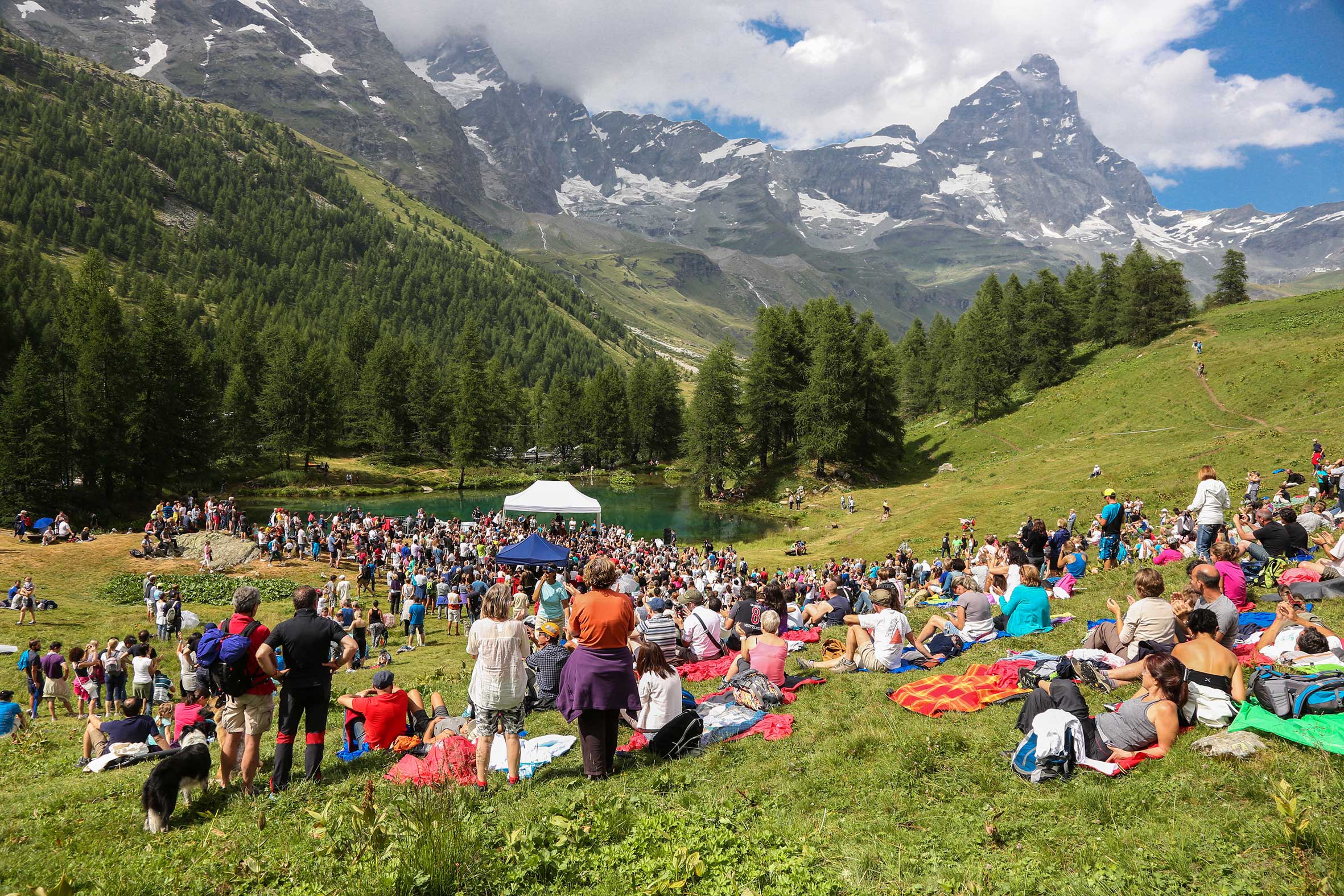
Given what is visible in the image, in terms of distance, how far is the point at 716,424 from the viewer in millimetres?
59906

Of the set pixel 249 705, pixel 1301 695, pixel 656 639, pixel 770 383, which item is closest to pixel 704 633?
pixel 656 639

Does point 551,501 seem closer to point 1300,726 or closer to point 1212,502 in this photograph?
point 1212,502

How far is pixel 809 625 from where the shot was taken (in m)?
17.2

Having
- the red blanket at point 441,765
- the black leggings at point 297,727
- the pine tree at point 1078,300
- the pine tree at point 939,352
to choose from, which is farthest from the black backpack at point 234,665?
the pine tree at point 939,352

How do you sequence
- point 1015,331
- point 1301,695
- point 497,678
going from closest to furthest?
point 1301,695 → point 497,678 → point 1015,331

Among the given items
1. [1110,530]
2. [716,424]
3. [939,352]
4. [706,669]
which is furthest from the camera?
[939,352]

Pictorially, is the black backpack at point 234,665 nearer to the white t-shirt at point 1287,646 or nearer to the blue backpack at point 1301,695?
the blue backpack at point 1301,695

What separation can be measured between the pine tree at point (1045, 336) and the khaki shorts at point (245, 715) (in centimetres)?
6941

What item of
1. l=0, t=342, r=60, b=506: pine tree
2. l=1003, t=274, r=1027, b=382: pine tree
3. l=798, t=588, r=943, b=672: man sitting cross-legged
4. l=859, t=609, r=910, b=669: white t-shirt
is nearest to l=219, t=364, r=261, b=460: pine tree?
l=0, t=342, r=60, b=506: pine tree

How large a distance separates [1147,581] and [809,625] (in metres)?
9.29

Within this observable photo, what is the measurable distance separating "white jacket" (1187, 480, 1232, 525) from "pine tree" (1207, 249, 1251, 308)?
248 ft

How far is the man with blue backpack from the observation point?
6.89 metres

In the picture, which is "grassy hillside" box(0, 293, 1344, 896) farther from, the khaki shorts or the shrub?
the shrub

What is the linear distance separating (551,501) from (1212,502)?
86.0ft
